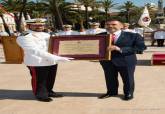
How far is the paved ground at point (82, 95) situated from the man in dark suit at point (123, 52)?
0.38 meters

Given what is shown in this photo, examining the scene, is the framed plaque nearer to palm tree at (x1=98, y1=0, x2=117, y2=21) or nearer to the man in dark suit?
the man in dark suit

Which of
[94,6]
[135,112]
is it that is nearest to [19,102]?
[135,112]

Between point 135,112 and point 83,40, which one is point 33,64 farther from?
point 135,112

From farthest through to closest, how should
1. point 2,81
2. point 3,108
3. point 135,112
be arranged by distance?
point 2,81 < point 3,108 < point 135,112

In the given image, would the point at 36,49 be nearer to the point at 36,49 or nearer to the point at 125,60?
the point at 36,49

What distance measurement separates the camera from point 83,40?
8797 mm

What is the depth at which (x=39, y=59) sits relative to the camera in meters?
8.69

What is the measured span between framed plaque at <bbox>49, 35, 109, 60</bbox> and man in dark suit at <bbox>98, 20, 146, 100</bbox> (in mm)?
262

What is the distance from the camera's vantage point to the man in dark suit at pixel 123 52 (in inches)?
336

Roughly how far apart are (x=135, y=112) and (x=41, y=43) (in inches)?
79.7

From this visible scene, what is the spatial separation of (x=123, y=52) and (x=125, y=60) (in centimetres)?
17

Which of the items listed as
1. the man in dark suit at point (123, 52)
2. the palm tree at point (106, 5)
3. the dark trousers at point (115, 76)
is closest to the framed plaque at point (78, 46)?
the man in dark suit at point (123, 52)

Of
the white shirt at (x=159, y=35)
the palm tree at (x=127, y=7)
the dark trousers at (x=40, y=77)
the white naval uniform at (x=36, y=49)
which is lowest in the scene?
the palm tree at (x=127, y=7)

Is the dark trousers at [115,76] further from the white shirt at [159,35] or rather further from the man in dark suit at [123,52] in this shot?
the white shirt at [159,35]
